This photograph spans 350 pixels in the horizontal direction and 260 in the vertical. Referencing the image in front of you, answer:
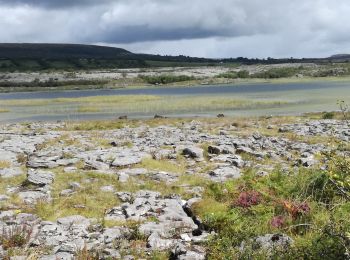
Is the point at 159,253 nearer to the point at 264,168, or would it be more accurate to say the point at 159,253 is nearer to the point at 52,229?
the point at 52,229

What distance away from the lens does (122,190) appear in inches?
763

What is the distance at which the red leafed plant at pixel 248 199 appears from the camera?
14.6 meters

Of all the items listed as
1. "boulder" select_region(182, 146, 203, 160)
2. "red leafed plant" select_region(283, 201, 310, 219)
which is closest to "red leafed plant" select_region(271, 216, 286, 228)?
"red leafed plant" select_region(283, 201, 310, 219)

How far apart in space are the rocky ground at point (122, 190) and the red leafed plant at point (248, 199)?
1.49 m

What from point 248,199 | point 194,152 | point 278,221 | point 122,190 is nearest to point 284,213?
point 278,221

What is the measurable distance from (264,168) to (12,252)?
13.9 metres

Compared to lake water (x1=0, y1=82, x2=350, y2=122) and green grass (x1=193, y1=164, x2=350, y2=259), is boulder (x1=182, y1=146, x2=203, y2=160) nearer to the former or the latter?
lake water (x1=0, y1=82, x2=350, y2=122)

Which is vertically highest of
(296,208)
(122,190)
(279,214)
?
(296,208)

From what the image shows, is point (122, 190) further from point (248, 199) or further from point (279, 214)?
point (279, 214)

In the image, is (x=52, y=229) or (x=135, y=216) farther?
(x=135, y=216)

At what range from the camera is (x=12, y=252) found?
11.8 meters

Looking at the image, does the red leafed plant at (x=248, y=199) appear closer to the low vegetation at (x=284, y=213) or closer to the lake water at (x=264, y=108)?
the low vegetation at (x=284, y=213)

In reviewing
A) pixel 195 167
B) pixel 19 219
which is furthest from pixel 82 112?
pixel 19 219

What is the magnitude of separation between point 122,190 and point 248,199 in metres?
6.33
